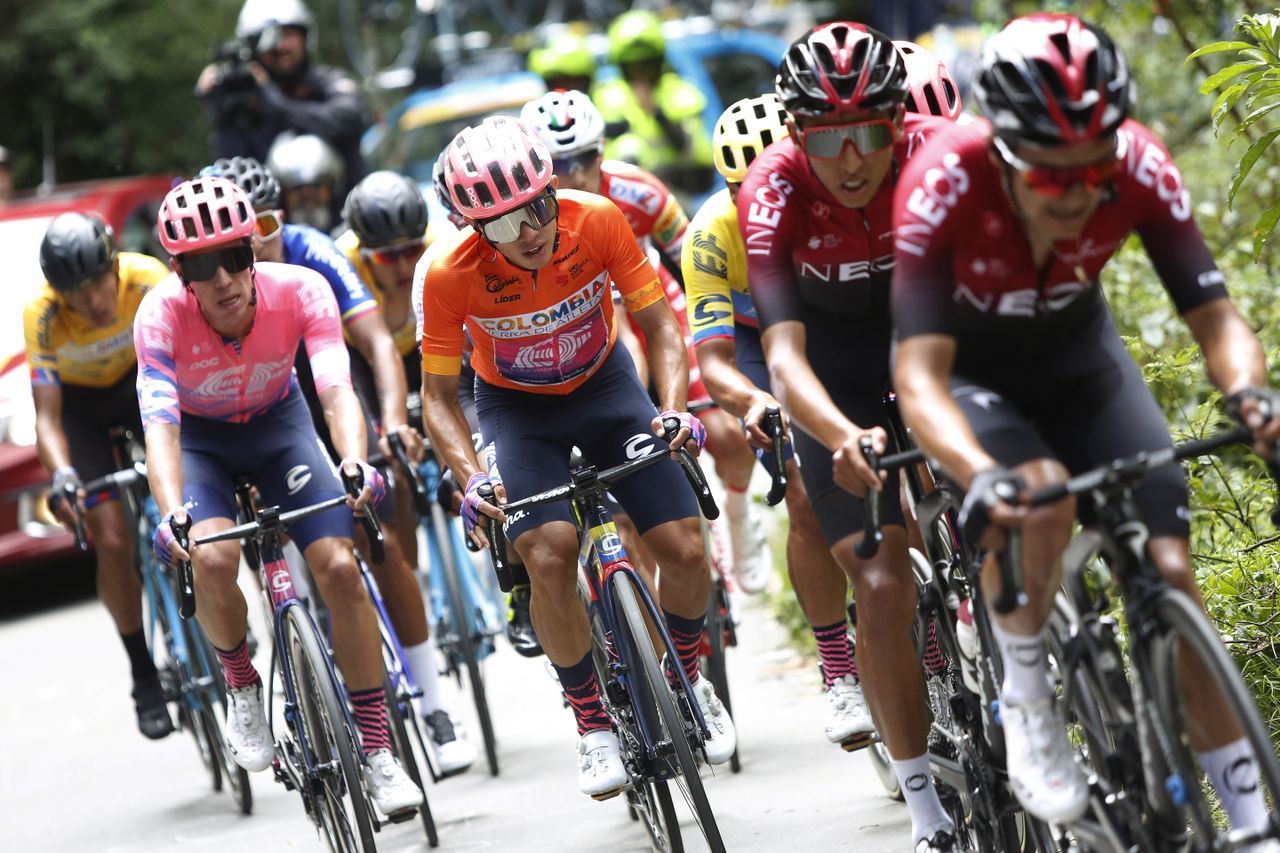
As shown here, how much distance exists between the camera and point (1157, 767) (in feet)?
12.9

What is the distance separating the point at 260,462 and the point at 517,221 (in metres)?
1.63

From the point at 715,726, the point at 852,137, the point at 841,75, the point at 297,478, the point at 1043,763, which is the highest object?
the point at 841,75

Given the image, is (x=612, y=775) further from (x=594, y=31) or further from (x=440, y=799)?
(x=594, y=31)

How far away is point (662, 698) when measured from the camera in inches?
217

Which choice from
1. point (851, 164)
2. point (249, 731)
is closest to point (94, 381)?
point (249, 731)

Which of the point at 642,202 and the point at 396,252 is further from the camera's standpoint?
the point at 396,252

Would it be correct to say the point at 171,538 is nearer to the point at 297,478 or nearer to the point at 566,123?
the point at 297,478

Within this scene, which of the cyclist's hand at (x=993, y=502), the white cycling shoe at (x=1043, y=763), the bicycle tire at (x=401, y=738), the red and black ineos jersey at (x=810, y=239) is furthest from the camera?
the bicycle tire at (x=401, y=738)

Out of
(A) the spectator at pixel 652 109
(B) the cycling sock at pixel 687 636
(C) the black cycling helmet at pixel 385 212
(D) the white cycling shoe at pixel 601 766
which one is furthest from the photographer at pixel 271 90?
(D) the white cycling shoe at pixel 601 766

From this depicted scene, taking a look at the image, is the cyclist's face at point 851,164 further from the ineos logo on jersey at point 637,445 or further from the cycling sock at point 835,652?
the cycling sock at point 835,652

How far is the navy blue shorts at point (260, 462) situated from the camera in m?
6.70

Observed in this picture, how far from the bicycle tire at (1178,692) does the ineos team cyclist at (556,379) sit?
2.10 m

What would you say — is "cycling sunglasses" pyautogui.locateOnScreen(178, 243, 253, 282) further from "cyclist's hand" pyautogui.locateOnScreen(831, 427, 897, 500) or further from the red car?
the red car

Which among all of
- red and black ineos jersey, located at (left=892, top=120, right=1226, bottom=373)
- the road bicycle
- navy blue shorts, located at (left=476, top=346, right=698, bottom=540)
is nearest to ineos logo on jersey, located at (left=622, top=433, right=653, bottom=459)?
navy blue shorts, located at (left=476, top=346, right=698, bottom=540)
